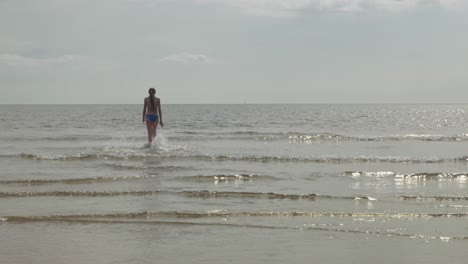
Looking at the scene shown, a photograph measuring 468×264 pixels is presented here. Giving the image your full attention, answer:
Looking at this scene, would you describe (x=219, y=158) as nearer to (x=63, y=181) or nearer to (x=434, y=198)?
(x=63, y=181)

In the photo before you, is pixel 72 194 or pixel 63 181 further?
pixel 63 181

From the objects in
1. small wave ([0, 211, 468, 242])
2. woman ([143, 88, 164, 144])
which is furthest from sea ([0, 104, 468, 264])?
woman ([143, 88, 164, 144])

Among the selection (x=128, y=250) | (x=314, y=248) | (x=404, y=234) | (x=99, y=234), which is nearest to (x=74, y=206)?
(x=99, y=234)

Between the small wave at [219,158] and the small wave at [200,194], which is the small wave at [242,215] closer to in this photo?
the small wave at [200,194]

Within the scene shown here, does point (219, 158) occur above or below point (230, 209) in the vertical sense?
above

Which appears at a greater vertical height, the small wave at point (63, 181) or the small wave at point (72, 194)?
the small wave at point (63, 181)

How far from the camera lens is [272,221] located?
8508 mm

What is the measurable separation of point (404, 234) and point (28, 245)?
202 inches

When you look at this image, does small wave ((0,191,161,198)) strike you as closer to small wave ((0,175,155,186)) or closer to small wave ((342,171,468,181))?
small wave ((0,175,155,186))

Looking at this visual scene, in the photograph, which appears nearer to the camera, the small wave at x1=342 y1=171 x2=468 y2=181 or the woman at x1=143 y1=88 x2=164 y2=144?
the small wave at x1=342 y1=171 x2=468 y2=181

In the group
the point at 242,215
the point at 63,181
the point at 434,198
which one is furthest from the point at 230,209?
the point at 63,181

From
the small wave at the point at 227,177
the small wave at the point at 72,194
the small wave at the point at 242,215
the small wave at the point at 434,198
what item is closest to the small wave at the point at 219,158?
the small wave at the point at 227,177

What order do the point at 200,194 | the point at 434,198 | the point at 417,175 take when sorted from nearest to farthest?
the point at 434,198
the point at 200,194
the point at 417,175

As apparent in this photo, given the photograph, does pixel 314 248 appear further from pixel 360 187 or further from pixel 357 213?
pixel 360 187
